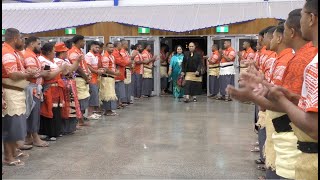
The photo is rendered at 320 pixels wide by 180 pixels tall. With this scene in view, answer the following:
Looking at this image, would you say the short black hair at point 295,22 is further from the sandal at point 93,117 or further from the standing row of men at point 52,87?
the sandal at point 93,117

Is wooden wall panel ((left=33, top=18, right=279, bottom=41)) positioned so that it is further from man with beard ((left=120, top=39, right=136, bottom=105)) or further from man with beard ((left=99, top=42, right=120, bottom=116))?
man with beard ((left=99, top=42, right=120, bottom=116))

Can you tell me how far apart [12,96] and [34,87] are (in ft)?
3.41

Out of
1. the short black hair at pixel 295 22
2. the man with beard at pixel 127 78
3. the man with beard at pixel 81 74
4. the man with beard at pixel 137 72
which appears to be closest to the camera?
the short black hair at pixel 295 22

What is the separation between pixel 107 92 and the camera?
948 cm

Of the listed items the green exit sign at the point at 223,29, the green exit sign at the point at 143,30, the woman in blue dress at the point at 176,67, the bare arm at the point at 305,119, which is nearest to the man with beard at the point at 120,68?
the woman in blue dress at the point at 176,67

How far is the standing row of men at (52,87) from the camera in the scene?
16.9 feet

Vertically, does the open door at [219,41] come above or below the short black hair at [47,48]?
above

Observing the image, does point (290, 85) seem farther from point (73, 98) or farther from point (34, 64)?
point (73, 98)

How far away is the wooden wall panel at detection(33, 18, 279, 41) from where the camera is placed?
13.6 meters

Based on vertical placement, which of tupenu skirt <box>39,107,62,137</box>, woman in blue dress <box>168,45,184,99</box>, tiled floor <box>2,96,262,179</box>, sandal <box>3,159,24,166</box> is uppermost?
woman in blue dress <box>168,45,184,99</box>

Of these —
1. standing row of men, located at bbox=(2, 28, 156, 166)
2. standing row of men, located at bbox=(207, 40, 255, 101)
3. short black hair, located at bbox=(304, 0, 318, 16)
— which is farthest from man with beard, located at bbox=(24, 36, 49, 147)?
standing row of men, located at bbox=(207, 40, 255, 101)

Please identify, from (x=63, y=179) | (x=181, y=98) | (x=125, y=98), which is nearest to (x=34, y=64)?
(x=63, y=179)

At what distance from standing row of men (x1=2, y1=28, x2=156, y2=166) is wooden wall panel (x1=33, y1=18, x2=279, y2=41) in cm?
300

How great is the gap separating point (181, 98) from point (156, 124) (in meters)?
4.65
